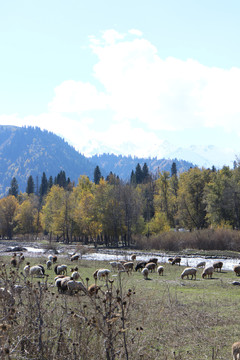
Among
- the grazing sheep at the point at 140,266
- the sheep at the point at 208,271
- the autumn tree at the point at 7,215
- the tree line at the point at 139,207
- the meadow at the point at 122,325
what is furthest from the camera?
the autumn tree at the point at 7,215

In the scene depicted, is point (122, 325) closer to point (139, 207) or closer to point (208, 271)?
point (208, 271)

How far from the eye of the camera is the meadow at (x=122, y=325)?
6277mm

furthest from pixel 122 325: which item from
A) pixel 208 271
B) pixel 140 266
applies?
pixel 140 266

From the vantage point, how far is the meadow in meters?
6.28

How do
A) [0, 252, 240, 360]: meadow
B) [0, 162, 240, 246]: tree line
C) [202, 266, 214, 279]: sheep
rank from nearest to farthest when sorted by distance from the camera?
1. [0, 252, 240, 360]: meadow
2. [202, 266, 214, 279]: sheep
3. [0, 162, 240, 246]: tree line

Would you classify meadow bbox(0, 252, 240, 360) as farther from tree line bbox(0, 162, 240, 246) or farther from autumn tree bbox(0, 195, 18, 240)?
autumn tree bbox(0, 195, 18, 240)

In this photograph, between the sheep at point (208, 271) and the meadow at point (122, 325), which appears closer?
the meadow at point (122, 325)

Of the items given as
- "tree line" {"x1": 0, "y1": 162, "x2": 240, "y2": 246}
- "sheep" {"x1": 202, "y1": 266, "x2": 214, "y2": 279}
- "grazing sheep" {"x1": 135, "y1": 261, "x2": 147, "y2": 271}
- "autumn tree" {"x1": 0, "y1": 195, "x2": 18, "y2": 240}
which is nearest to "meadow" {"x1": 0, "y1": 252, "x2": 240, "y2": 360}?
"sheep" {"x1": 202, "y1": 266, "x2": 214, "y2": 279}

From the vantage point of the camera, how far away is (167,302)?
15.8 meters

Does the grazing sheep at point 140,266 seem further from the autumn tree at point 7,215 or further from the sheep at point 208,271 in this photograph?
the autumn tree at point 7,215

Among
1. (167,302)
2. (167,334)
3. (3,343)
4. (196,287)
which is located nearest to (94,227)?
(196,287)

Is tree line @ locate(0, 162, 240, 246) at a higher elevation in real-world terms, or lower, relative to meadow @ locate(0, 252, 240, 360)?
higher

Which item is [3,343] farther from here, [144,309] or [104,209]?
[104,209]

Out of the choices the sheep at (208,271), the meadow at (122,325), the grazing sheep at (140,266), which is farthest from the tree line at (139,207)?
the meadow at (122,325)
